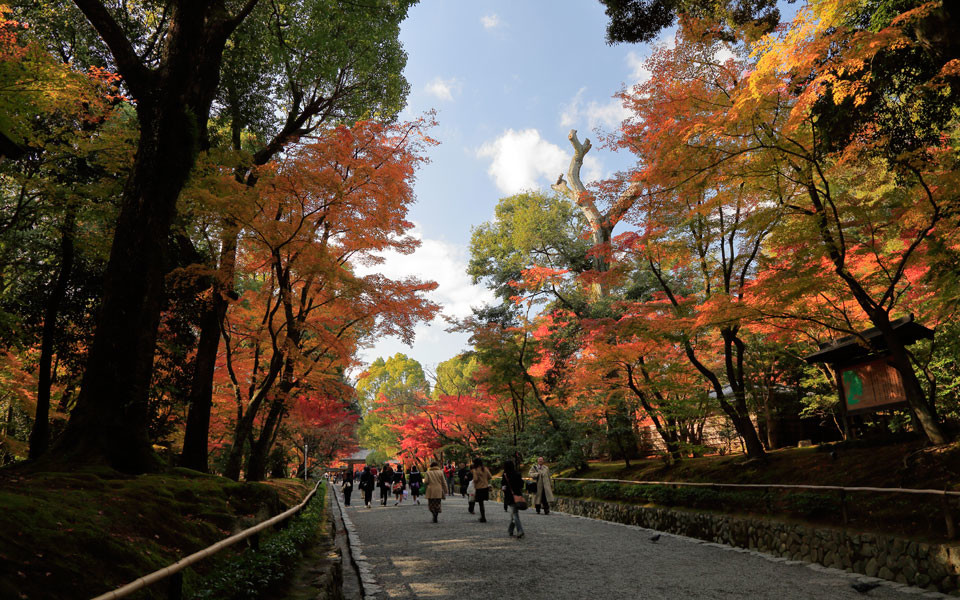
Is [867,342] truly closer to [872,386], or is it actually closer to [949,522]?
[872,386]

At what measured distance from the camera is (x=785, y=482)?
10.3 m

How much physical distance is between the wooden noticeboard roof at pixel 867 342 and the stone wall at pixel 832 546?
3.54 metres

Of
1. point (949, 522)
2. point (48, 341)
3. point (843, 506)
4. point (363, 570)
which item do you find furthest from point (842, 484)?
point (48, 341)

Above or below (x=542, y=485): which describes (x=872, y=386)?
above

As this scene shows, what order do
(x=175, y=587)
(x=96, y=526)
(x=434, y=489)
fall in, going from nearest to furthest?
(x=175, y=587) → (x=96, y=526) → (x=434, y=489)

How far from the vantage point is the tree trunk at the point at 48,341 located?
33.4 feet

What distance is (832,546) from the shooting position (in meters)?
7.63

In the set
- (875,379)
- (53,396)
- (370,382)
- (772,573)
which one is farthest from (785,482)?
(370,382)

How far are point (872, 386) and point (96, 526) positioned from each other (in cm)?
1214

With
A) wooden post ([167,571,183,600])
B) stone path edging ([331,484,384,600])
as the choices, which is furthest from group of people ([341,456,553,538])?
wooden post ([167,571,183,600])

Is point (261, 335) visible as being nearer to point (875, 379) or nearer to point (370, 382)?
point (875, 379)

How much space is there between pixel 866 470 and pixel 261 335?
45.6 ft

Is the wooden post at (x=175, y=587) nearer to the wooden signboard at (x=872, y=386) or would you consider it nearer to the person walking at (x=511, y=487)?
the person walking at (x=511, y=487)

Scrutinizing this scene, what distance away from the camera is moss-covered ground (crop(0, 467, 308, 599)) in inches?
131
